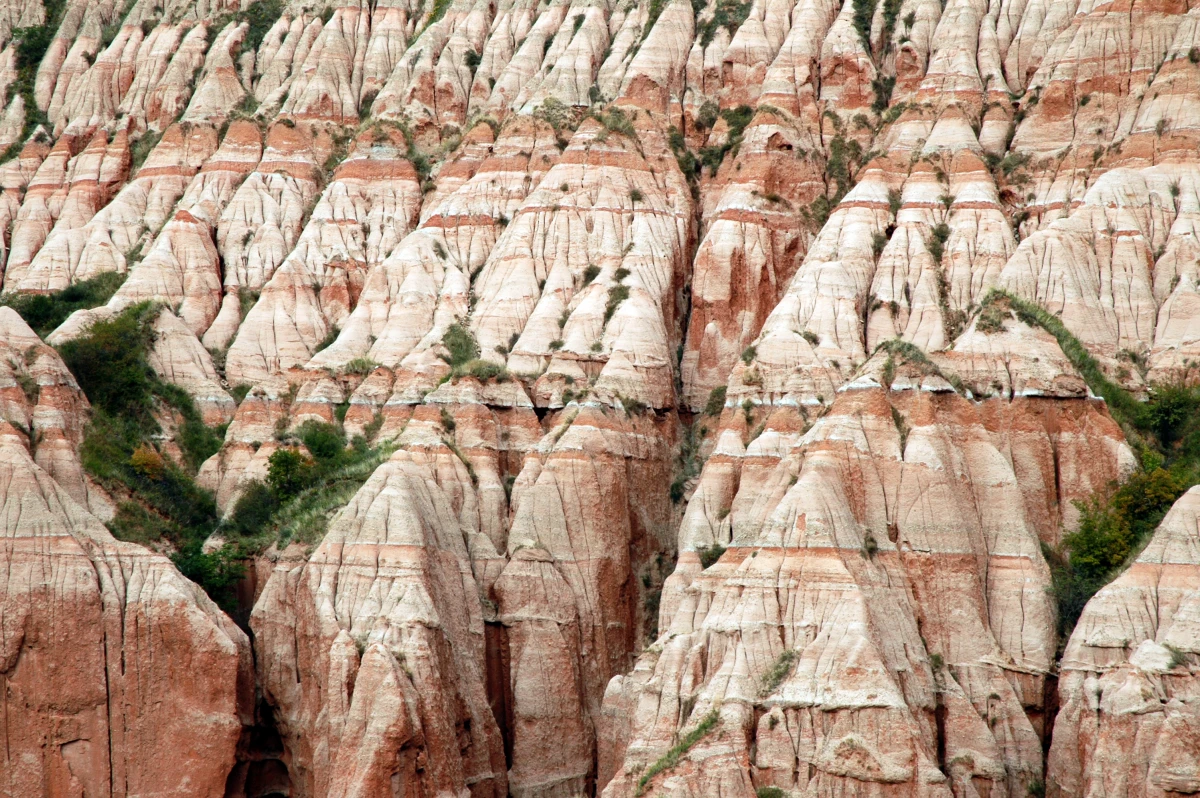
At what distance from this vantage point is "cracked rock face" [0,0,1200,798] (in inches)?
2302

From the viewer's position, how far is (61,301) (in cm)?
9012

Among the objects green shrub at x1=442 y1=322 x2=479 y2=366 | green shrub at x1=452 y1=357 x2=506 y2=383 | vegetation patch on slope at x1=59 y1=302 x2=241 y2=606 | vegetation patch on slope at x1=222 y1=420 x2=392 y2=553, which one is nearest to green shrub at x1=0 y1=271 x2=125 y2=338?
vegetation patch on slope at x1=59 y1=302 x2=241 y2=606

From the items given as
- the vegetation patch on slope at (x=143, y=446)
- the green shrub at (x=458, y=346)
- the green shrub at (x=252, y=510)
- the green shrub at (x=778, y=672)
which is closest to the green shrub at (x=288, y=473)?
the green shrub at (x=252, y=510)

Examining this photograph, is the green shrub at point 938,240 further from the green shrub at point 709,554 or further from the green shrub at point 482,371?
the green shrub at point 709,554

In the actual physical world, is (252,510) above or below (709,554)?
above

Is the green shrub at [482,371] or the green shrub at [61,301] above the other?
the green shrub at [61,301]

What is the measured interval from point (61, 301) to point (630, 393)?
29.3 metres

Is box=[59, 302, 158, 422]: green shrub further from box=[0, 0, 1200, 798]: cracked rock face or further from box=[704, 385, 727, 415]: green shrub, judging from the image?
box=[704, 385, 727, 415]: green shrub

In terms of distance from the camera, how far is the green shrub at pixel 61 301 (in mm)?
88625

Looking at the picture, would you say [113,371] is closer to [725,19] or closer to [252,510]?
[252,510]

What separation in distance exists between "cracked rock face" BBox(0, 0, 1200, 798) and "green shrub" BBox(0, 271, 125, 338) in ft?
5.39

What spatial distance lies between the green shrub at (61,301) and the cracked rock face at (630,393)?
1644mm

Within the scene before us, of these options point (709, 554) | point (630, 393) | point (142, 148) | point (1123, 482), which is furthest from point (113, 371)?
point (1123, 482)

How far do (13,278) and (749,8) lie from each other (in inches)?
1409
